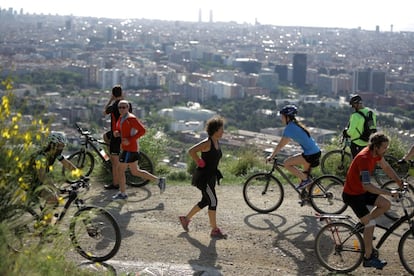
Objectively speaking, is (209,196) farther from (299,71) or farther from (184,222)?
(299,71)

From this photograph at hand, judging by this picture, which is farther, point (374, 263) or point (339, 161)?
point (339, 161)

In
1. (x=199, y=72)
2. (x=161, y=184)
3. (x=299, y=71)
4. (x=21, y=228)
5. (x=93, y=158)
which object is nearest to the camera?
(x=21, y=228)

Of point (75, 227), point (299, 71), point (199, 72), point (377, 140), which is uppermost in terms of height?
point (377, 140)

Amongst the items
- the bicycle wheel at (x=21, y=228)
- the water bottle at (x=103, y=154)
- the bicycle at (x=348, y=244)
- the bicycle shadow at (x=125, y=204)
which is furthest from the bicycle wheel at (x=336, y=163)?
the bicycle wheel at (x=21, y=228)

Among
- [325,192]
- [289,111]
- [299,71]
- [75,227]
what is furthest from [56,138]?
[299,71]

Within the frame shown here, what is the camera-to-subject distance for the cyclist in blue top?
26.6ft

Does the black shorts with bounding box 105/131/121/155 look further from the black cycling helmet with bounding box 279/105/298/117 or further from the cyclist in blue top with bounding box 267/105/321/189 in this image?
the black cycling helmet with bounding box 279/105/298/117

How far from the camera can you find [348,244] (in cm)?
636

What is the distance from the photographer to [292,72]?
288ft

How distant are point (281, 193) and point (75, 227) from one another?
3.36 meters

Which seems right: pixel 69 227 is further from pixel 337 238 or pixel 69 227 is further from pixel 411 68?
pixel 411 68

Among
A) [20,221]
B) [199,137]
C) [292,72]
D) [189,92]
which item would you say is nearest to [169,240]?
[20,221]

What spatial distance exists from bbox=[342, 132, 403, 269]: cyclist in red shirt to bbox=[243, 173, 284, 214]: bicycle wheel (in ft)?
6.99

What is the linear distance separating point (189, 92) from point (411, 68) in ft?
83.4
